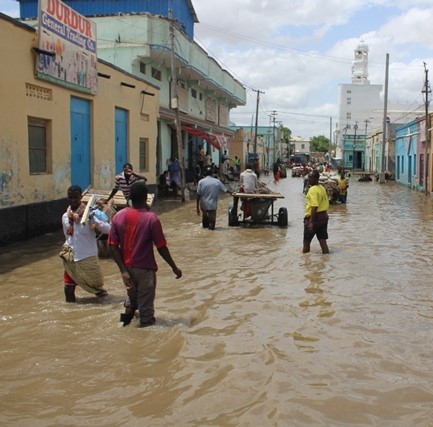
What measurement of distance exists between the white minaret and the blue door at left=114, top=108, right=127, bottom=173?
324ft

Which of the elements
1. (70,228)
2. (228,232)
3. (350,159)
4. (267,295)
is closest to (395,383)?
(267,295)

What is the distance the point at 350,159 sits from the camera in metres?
82.9

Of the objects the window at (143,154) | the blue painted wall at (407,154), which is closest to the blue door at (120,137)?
the window at (143,154)

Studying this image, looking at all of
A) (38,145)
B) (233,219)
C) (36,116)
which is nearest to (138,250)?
(36,116)

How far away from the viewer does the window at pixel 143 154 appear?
2086 cm

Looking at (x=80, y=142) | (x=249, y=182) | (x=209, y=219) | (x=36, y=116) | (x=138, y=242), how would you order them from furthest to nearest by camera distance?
(x=80, y=142)
(x=249, y=182)
(x=209, y=219)
(x=36, y=116)
(x=138, y=242)

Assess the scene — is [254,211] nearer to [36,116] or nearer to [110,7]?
[36,116]

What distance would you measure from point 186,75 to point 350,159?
57829 mm

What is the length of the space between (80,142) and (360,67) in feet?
353

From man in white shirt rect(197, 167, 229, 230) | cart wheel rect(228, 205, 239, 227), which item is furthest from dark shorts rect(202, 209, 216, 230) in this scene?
cart wheel rect(228, 205, 239, 227)

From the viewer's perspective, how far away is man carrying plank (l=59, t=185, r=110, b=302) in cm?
646

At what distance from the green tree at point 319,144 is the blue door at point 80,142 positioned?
14436cm

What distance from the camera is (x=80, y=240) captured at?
256 inches

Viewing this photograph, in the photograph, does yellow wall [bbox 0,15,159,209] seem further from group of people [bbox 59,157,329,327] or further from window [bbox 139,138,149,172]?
group of people [bbox 59,157,329,327]
